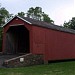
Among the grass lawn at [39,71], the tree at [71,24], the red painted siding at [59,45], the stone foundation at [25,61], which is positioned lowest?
the grass lawn at [39,71]

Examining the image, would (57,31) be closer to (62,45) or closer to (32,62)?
(62,45)

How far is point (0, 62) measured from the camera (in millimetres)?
22250

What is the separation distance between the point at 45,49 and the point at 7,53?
175 inches

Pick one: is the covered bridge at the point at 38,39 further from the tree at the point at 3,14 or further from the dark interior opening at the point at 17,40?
the tree at the point at 3,14

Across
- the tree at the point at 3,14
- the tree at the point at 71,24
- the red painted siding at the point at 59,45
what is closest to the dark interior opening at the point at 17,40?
the red painted siding at the point at 59,45

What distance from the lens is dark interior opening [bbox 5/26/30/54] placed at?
96.7 ft

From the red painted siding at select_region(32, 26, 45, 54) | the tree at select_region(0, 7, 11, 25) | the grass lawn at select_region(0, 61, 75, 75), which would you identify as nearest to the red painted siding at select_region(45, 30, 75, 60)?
the red painted siding at select_region(32, 26, 45, 54)

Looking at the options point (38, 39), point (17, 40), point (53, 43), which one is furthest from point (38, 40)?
point (17, 40)

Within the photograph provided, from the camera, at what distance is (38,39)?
86.0 ft

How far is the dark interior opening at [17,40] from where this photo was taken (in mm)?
29469

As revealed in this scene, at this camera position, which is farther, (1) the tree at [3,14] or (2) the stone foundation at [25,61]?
(1) the tree at [3,14]

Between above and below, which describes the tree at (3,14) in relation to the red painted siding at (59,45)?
above

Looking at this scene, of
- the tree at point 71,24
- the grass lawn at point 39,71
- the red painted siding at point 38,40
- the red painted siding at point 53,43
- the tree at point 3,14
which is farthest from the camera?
the tree at point 71,24

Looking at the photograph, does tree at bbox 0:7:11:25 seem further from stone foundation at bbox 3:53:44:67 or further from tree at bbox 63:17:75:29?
stone foundation at bbox 3:53:44:67
